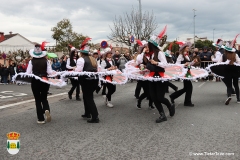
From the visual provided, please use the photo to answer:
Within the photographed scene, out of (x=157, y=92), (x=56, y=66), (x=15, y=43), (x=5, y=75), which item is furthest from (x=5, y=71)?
(x=15, y=43)

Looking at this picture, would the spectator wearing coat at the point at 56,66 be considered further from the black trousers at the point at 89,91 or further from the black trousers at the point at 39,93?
the black trousers at the point at 89,91

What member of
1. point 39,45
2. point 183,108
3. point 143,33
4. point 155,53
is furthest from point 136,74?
point 143,33

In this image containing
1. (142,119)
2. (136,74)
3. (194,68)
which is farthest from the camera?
(194,68)

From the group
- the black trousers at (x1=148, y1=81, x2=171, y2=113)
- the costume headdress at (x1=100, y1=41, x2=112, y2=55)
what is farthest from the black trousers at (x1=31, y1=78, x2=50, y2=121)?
the costume headdress at (x1=100, y1=41, x2=112, y2=55)

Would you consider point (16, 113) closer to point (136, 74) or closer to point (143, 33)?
point (136, 74)

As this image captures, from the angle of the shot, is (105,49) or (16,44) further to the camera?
(16,44)

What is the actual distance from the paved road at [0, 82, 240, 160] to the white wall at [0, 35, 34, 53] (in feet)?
174

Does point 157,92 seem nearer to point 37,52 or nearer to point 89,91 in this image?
point 89,91

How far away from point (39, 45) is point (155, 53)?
8.85 feet

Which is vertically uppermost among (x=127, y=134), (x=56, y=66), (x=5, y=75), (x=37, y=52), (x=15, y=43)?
(x=15, y=43)

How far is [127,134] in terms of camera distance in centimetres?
562

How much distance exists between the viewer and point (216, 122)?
653 centimetres

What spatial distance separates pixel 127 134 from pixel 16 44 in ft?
204

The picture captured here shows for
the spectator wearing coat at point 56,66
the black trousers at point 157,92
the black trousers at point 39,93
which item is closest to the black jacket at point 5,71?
the spectator wearing coat at point 56,66
